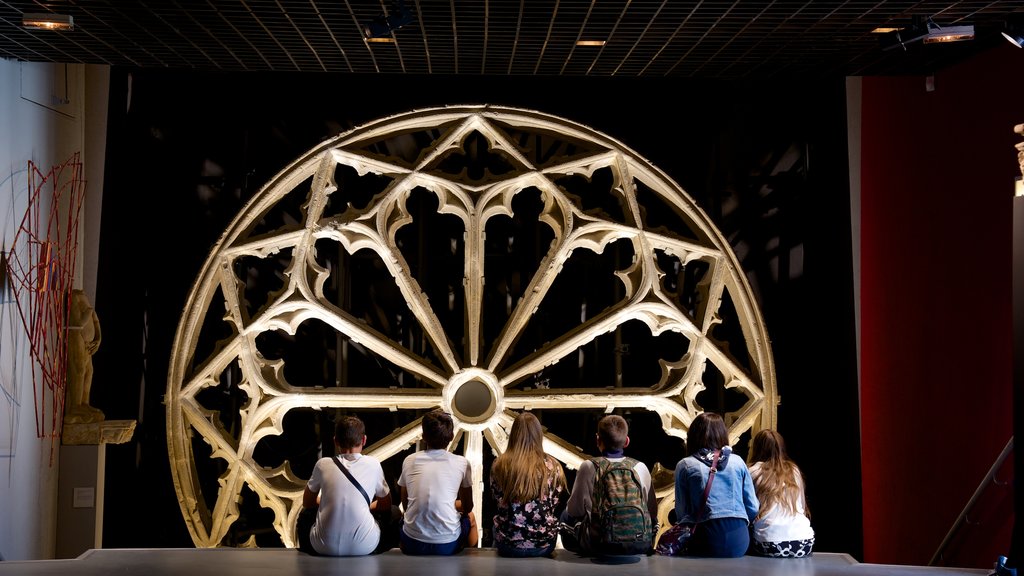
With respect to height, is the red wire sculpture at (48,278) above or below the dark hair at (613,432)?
above

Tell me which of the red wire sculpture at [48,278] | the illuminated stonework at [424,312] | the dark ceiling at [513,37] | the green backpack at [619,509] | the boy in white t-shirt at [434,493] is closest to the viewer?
the green backpack at [619,509]

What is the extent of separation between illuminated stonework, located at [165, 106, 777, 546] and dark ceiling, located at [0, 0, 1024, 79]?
457 millimetres

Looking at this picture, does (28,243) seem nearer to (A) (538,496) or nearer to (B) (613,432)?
(A) (538,496)

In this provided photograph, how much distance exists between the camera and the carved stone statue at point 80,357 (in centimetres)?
662

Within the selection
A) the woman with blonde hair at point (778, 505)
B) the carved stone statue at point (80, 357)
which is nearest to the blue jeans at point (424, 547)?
A: the woman with blonde hair at point (778, 505)

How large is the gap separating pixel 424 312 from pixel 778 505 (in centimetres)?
241

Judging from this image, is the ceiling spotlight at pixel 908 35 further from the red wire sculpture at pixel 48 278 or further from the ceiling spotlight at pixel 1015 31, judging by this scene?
the red wire sculpture at pixel 48 278

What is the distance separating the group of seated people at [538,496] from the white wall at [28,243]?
Answer: 2024mm

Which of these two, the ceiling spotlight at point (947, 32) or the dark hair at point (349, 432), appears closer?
the dark hair at point (349, 432)

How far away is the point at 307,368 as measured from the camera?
24.1 ft

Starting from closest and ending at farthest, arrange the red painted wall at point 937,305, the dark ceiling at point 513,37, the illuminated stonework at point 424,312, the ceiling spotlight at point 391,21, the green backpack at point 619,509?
the green backpack at point 619,509, the ceiling spotlight at point 391,21, the dark ceiling at point 513,37, the red painted wall at point 937,305, the illuminated stonework at point 424,312

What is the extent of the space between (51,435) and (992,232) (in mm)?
5569

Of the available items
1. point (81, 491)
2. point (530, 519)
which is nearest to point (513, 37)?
point (530, 519)

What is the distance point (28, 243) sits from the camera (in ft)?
21.8
